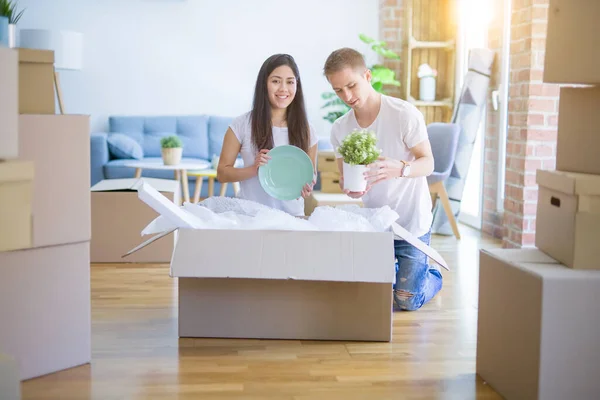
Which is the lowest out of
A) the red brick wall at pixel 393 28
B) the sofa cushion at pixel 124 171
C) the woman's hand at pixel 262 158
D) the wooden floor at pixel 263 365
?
the wooden floor at pixel 263 365

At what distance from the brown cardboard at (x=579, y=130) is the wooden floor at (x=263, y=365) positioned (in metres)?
0.74

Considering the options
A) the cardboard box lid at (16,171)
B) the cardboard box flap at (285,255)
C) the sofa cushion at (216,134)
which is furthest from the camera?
the sofa cushion at (216,134)

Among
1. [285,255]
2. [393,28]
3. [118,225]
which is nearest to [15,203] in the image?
[285,255]

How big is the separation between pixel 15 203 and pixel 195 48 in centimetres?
635

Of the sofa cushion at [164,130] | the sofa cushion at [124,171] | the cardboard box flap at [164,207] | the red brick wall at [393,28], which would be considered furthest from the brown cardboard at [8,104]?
the red brick wall at [393,28]

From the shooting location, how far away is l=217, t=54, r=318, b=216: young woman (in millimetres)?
3348

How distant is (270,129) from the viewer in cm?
340

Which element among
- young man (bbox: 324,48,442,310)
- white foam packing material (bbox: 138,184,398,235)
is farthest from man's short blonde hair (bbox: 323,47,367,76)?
white foam packing material (bbox: 138,184,398,235)

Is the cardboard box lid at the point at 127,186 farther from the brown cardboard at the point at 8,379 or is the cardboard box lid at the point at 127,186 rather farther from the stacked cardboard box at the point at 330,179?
the brown cardboard at the point at 8,379

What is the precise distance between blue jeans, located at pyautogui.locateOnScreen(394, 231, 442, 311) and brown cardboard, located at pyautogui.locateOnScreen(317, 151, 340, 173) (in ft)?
6.28

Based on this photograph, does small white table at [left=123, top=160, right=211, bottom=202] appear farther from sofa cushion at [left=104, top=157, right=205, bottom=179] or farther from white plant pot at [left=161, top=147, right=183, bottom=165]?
sofa cushion at [left=104, top=157, right=205, bottom=179]

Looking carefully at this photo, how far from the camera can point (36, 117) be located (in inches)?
92.9

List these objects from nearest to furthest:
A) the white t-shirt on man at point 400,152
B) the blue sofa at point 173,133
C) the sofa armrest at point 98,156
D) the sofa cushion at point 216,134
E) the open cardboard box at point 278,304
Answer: the open cardboard box at point 278,304 → the white t-shirt on man at point 400,152 → the sofa armrest at point 98,156 → the blue sofa at point 173,133 → the sofa cushion at point 216,134

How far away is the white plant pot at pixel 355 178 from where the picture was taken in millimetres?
2938
